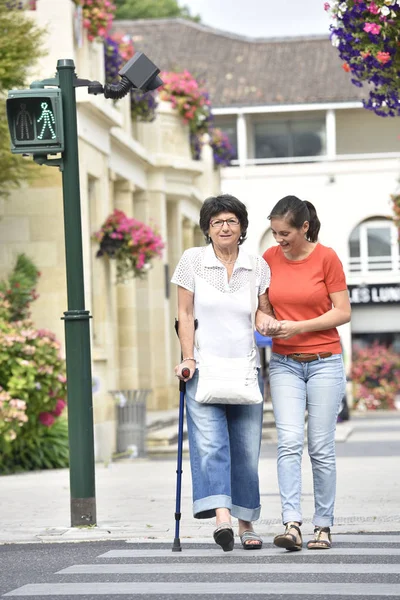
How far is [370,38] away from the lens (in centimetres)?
1023

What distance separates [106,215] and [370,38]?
10898mm

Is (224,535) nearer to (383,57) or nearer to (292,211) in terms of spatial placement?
(292,211)

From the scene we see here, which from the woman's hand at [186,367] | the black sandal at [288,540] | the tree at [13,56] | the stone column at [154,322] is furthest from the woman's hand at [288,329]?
the stone column at [154,322]

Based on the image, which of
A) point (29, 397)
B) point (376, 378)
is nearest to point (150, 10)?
point (376, 378)

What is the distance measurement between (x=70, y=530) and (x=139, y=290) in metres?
17.3

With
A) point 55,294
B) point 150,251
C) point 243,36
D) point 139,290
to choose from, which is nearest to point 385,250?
point 243,36

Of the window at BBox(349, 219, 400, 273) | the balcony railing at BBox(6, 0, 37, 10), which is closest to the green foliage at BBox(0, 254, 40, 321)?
the balcony railing at BBox(6, 0, 37, 10)

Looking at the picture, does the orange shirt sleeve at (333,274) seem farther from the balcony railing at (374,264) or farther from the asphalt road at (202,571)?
the balcony railing at (374,264)

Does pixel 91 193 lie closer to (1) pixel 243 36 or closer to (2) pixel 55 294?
(2) pixel 55 294

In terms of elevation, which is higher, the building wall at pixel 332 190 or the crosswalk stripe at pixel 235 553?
the building wall at pixel 332 190

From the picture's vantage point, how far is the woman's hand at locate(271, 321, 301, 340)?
7.77 m

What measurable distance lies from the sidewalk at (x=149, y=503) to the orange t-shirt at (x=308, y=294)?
144cm

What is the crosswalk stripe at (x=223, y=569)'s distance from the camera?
7.01m

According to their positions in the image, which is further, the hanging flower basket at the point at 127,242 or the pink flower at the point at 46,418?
the hanging flower basket at the point at 127,242
